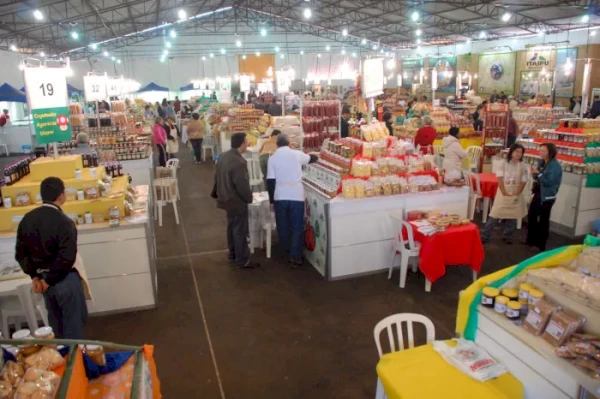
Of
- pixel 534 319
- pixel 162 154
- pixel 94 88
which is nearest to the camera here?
pixel 534 319

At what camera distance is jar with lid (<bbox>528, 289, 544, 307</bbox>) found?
8.57 feet

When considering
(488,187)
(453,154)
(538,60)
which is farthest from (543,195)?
(538,60)

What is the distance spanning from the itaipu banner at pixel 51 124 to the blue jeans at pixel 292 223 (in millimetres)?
2590

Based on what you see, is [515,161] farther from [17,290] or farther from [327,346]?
[17,290]

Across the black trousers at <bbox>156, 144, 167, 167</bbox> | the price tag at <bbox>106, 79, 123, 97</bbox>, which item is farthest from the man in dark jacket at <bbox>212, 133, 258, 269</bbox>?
the price tag at <bbox>106, 79, 123, 97</bbox>

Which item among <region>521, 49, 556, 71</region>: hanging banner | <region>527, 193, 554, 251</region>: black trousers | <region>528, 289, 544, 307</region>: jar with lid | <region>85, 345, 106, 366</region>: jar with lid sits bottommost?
<region>527, 193, 554, 251</region>: black trousers

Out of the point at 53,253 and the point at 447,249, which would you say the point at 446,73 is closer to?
the point at 447,249

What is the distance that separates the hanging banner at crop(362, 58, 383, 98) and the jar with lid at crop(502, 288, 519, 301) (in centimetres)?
389

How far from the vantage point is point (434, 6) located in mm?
19516

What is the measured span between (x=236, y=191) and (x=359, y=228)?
1506 millimetres

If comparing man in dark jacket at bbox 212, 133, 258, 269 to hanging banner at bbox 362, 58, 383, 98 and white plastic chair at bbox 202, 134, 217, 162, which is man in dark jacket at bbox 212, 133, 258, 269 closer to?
hanging banner at bbox 362, 58, 383, 98

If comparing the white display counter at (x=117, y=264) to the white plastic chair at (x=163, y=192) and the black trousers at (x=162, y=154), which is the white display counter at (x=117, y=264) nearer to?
the white plastic chair at (x=163, y=192)

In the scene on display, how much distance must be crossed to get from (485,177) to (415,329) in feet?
13.2

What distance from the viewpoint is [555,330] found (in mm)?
2408
